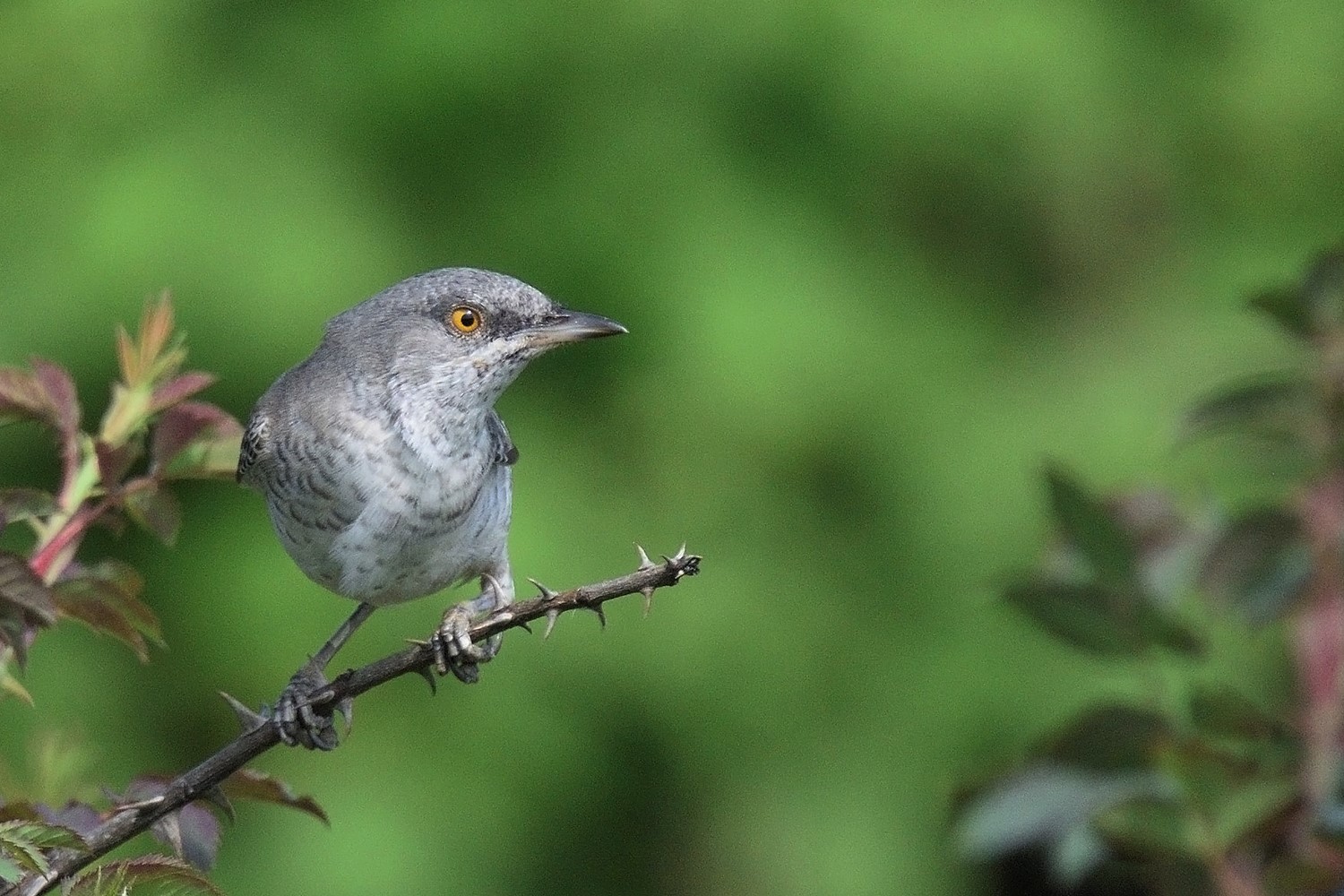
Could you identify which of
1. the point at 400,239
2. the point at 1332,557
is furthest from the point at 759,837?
the point at 1332,557

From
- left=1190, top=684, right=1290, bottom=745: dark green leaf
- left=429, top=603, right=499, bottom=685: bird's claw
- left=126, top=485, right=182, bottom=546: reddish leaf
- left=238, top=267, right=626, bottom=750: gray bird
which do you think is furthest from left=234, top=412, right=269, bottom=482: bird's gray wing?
left=1190, top=684, right=1290, bottom=745: dark green leaf

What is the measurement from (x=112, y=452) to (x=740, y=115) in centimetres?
432

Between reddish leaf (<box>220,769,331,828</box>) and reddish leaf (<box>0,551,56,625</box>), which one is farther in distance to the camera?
reddish leaf (<box>220,769,331,828</box>)

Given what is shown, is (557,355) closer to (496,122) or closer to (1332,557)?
(496,122)

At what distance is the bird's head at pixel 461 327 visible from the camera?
9.61 ft

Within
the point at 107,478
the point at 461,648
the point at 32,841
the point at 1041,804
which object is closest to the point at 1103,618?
the point at 1041,804

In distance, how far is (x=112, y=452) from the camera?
1823mm

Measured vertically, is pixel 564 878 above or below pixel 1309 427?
below

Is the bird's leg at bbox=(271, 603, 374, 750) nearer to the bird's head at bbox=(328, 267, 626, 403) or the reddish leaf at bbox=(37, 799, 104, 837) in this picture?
the reddish leaf at bbox=(37, 799, 104, 837)

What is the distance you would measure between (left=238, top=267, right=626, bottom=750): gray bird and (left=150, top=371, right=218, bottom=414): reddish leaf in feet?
1.70

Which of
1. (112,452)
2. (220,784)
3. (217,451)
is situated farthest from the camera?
(217,451)

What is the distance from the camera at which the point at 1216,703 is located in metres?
2.18

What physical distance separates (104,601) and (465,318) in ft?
4.39

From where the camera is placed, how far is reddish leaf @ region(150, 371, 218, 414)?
1.97 m
